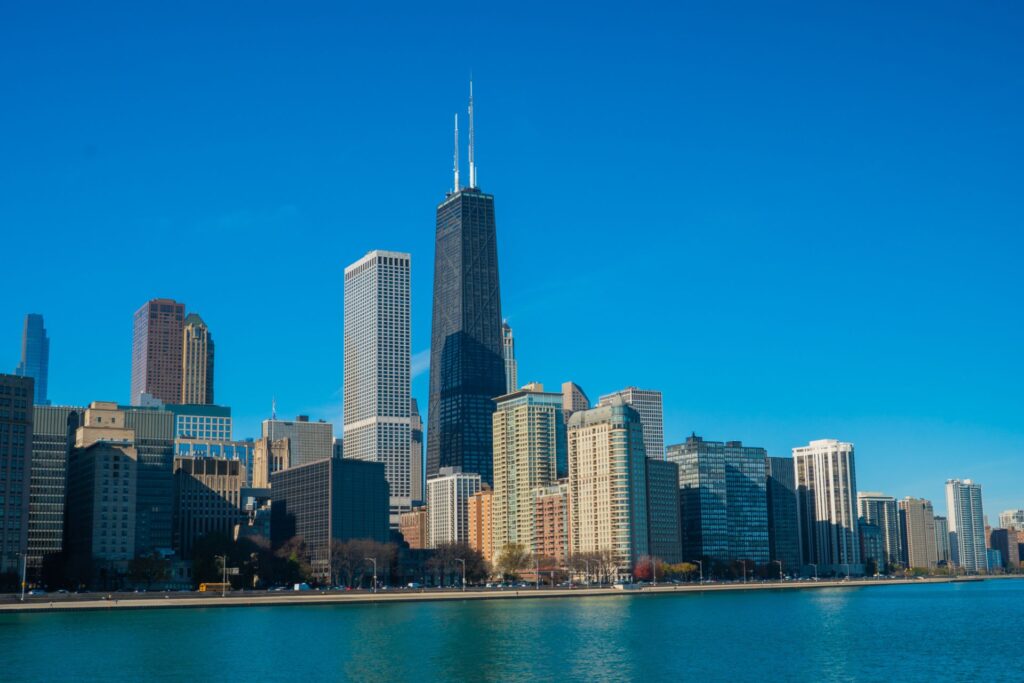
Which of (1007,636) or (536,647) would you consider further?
(1007,636)

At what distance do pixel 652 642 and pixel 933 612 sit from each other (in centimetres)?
8352

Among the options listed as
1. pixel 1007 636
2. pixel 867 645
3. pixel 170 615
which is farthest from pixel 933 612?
pixel 170 615

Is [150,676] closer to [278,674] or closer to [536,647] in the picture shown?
[278,674]

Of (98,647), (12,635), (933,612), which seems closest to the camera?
(98,647)

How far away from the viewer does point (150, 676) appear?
98.8 meters

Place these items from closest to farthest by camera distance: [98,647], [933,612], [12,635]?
[98,647], [12,635], [933,612]

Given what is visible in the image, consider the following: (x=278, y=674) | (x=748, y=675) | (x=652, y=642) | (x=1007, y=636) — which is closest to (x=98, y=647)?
(x=278, y=674)

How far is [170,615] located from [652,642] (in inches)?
3230

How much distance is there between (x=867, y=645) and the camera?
127 meters

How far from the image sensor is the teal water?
335 ft

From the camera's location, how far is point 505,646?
124 meters

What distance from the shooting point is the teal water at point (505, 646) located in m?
102

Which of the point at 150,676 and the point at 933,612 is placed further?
the point at 933,612

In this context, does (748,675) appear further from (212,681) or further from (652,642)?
(212,681)
